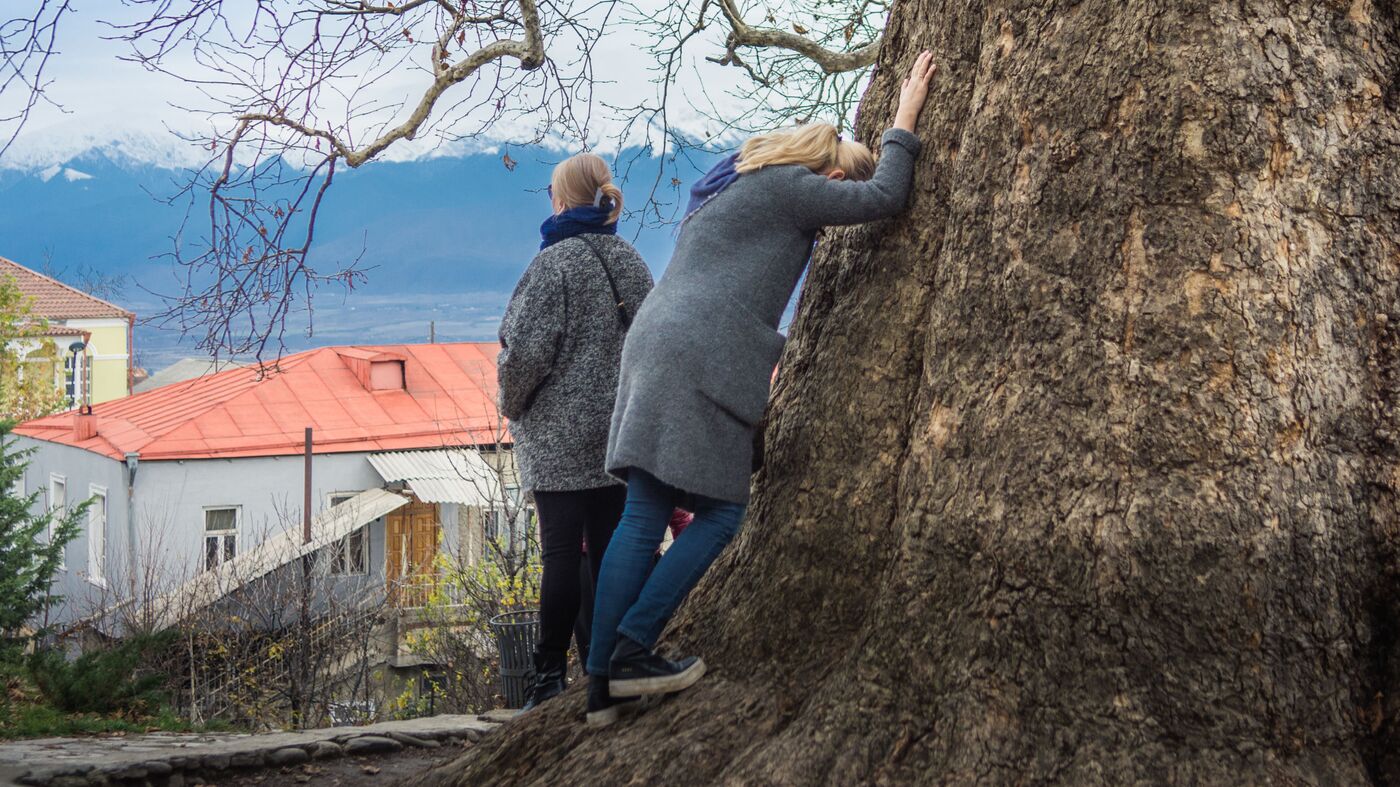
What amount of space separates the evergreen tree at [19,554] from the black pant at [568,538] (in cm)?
1040

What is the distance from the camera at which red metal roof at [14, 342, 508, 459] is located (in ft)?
87.8

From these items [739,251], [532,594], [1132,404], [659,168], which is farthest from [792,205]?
[532,594]

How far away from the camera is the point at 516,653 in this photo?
5.79 m

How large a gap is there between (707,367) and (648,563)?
529mm

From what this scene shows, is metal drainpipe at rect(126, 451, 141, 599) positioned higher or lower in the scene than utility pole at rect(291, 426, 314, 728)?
higher

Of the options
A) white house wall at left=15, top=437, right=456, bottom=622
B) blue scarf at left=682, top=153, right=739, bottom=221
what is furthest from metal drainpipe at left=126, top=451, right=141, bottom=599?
blue scarf at left=682, top=153, right=739, bottom=221

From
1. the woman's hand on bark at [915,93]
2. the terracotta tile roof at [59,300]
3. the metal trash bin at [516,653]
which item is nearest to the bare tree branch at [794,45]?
the metal trash bin at [516,653]

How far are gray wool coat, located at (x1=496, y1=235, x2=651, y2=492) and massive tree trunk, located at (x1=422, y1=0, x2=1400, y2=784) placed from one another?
37.4 inches

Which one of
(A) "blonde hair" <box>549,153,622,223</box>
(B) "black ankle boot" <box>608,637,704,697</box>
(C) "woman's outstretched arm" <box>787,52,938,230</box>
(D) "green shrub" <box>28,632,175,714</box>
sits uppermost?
(A) "blonde hair" <box>549,153,622,223</box>

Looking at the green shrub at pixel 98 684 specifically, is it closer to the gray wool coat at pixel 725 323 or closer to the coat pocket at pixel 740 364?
the gray wool coat at pixel 725 323

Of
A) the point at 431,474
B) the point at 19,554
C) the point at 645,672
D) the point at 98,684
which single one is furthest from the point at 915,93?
the point at 431,474

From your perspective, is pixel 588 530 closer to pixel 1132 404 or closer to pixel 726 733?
pixel 726 733

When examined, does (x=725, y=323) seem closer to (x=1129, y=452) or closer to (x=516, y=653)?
(x=1129, y=452)

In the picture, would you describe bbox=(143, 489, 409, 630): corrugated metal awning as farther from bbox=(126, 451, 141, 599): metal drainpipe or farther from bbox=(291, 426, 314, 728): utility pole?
bbox=(126, 451, 141, 599): metal drainpipe
